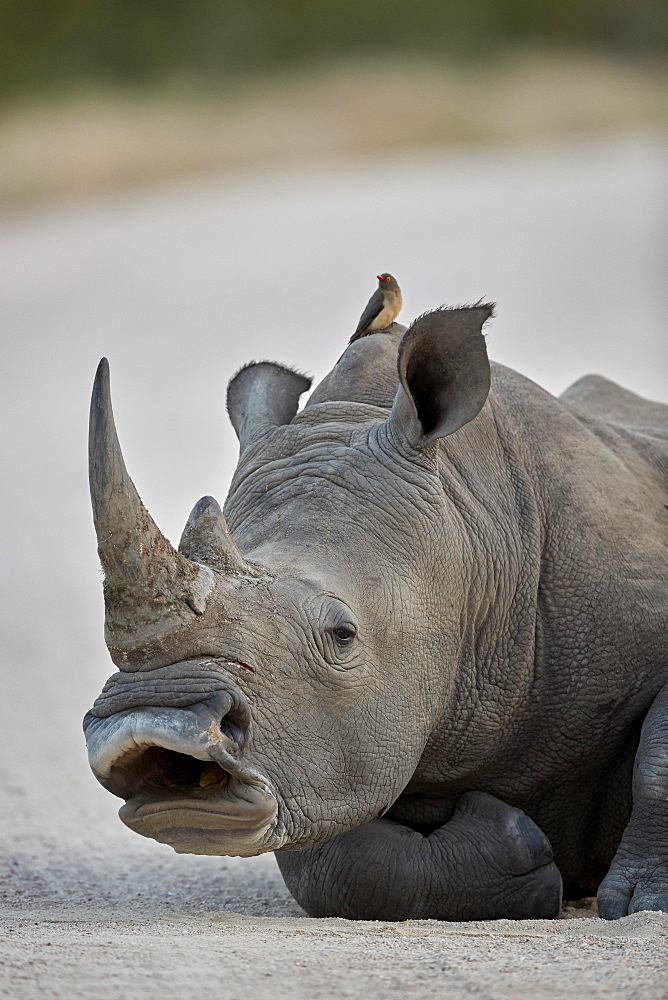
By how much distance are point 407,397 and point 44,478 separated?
9.37 meters

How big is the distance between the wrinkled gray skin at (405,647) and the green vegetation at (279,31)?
2800mm

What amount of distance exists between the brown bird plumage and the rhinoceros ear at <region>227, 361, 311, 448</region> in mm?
280

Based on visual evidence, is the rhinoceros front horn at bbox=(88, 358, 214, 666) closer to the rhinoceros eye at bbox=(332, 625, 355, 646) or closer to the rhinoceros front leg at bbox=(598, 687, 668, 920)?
the rhinoceros eye at bbox=(332, 625, 355, 646)

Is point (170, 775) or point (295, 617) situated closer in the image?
point (170, 775)

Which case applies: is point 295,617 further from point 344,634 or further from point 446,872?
point 446,872

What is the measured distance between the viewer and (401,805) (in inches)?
189

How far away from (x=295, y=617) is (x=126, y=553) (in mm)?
498

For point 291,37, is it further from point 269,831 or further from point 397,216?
point 397,216

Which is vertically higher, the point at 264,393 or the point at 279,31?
the point at 279,31

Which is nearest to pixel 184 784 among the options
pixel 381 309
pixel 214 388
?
pixel 381 309

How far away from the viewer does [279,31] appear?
29.7 ft

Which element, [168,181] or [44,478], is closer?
[44,478]

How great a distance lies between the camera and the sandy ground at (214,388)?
11.3 feet

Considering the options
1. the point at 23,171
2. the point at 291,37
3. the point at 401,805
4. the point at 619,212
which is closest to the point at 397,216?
the point at 619,212
